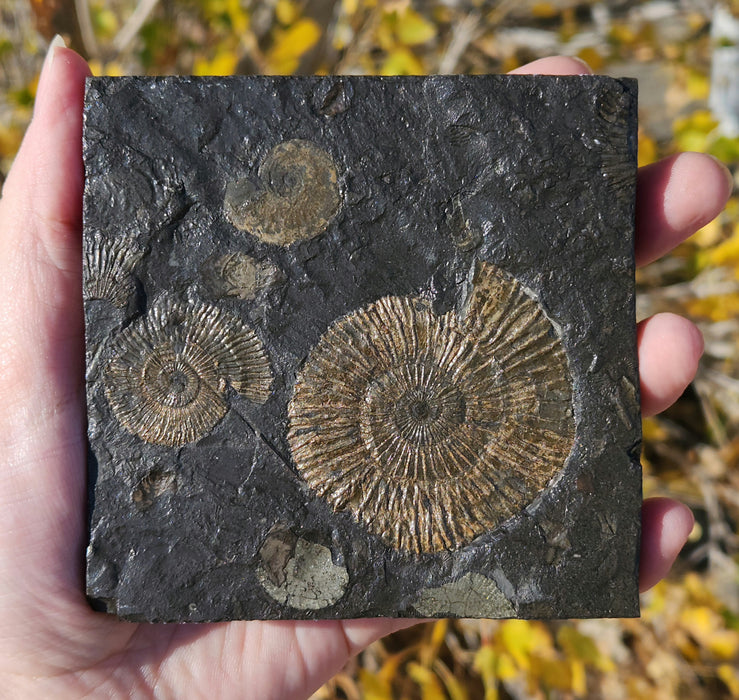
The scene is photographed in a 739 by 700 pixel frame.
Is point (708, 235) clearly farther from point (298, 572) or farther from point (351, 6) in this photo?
point (298, 572)

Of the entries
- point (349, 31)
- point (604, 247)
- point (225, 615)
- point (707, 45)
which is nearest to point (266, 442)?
point (225, 615)

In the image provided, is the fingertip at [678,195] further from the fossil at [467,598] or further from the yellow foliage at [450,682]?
the yellow foliage at [450,682]

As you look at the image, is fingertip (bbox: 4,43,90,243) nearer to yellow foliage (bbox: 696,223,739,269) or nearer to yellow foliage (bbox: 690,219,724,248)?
yellow foliage (bbox: 696,223,739,269)

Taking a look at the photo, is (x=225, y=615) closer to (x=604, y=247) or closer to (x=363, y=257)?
(x=363, y=257)

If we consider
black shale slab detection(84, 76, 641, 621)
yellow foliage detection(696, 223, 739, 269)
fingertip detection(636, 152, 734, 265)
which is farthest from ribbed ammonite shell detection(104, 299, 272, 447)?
yellow foliage detection(696, 223, 739, 269)

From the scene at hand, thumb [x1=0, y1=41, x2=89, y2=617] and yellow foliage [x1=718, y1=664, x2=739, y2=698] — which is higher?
thumb [x1=0, y1=41, x2=89, y2=617]

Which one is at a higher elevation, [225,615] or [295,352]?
[295,352]

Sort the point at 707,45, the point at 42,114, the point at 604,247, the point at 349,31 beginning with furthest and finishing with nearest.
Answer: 1. the point at 707,45
2. the point at 349,31
3. the point at 42,114
4. the point at 604,247

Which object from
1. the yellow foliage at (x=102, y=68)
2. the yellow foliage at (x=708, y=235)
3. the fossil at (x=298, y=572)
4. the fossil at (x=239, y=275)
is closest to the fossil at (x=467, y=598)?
the fossil at (x=298, y=572)
